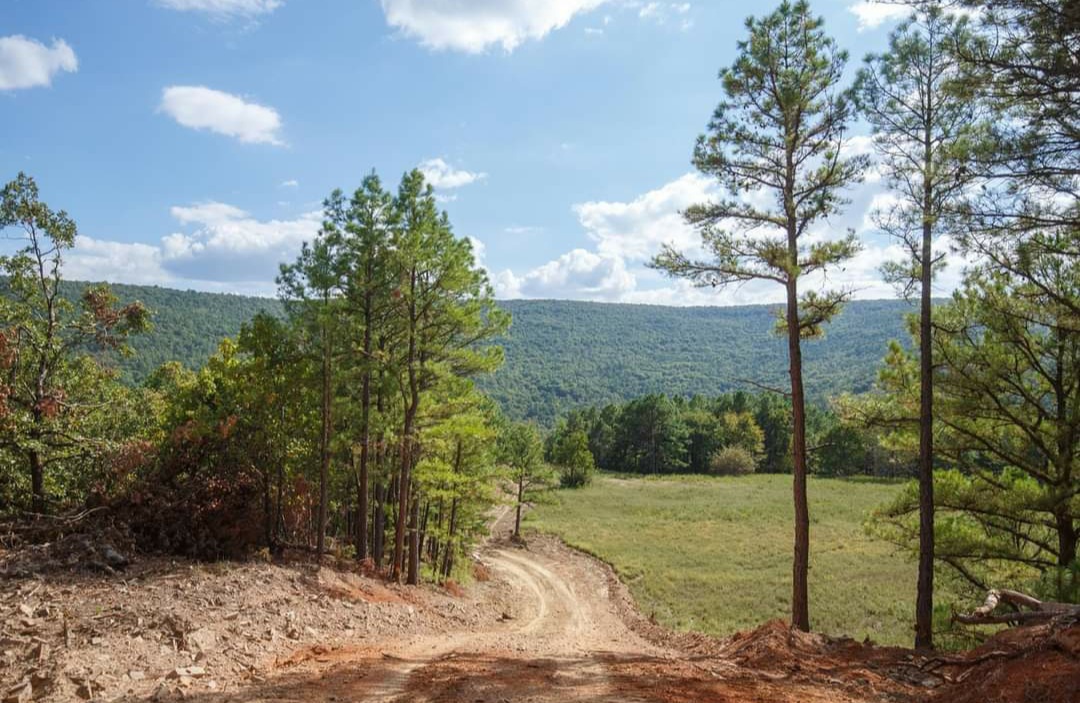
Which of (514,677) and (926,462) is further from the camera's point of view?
(926,462)

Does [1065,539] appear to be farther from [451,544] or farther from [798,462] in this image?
[451,544]

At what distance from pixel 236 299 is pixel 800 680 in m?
215

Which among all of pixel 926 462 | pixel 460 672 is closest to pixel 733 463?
pixel 926 462

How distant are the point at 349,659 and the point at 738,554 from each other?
100ft

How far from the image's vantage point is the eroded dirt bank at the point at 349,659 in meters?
6.37

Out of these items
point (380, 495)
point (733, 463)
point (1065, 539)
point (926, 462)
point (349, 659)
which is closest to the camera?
point (349, 659)

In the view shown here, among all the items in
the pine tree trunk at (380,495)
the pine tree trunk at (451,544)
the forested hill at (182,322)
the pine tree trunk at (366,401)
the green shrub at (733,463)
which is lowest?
the green shrub at (733,463)

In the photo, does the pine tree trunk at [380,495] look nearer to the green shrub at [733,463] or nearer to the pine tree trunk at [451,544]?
the pine tree trunk at [451,544]

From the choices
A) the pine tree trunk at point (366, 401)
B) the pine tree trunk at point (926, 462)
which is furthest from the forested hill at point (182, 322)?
the pine tree trunk at point (926, 462)

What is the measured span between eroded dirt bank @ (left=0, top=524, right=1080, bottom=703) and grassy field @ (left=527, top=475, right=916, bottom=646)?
739cm

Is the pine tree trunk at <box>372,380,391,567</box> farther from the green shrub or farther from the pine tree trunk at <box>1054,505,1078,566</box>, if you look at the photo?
the green shrub

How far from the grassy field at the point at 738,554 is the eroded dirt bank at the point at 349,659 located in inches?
291

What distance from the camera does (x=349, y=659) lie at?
27.7ft

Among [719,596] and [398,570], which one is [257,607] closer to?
[398,570]
